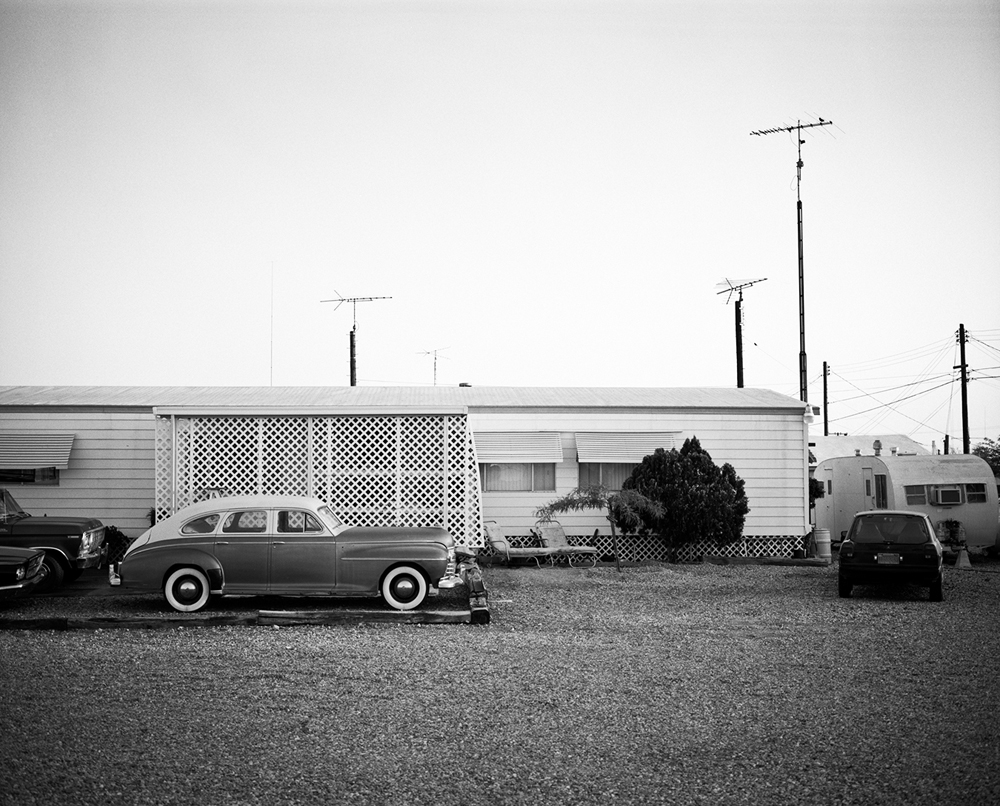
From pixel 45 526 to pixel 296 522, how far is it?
416 cm

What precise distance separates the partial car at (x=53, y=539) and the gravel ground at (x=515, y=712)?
1832mm

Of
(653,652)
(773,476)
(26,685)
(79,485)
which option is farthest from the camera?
(773,476)

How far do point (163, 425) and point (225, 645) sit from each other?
6.83m

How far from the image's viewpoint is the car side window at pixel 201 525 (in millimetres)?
11469

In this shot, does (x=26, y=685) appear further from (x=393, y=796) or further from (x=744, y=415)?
(x=744, y=415)

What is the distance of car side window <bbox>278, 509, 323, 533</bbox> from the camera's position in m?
11.5

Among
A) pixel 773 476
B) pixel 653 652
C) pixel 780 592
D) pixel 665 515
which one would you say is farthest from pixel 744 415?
pixel 653 652

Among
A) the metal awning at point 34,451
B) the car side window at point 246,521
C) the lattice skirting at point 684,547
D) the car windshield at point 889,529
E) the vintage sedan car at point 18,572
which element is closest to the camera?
the vintage sedan car at point 18,572

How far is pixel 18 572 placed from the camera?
11320 millimetres

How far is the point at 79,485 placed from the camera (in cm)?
1759

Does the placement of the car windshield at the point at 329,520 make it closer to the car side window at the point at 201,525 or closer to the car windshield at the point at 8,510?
the car side window at the point at 201,525

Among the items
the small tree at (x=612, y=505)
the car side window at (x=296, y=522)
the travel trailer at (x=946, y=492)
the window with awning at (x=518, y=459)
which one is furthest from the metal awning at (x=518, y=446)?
the travel trailer at (x=946, y=492)

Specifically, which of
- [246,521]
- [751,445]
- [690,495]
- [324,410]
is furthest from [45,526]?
[751,445]

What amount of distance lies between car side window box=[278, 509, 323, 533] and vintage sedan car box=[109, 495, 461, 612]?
0.01m
